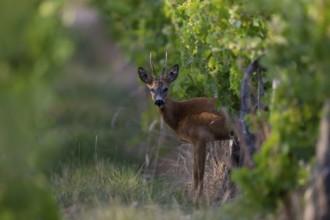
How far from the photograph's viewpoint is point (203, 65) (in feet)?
50.0

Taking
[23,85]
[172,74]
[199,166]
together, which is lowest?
[199,166]

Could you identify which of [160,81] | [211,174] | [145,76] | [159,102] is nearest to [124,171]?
[211,174]

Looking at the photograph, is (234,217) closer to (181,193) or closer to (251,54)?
(251,54)

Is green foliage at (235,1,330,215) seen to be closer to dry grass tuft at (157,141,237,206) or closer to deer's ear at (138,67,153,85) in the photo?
dry grass tuft at (157,141,237,206)

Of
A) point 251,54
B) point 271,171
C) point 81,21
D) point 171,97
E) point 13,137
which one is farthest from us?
point 81,21

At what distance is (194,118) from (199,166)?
985 millimetres

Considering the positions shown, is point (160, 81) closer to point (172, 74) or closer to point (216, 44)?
point (172, 74)

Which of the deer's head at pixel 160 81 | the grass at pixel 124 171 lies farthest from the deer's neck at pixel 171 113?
the grass at pixel 124 171

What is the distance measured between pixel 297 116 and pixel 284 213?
975 millimetres

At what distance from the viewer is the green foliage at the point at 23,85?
9.71 meters

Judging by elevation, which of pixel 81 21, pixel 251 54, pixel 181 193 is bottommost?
pixel 181 193

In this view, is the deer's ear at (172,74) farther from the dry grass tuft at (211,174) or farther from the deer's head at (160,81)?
the dry grass tuft at (211,174)

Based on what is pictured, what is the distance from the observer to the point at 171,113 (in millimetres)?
16453

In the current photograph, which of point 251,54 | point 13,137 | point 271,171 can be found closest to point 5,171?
point 13,137
